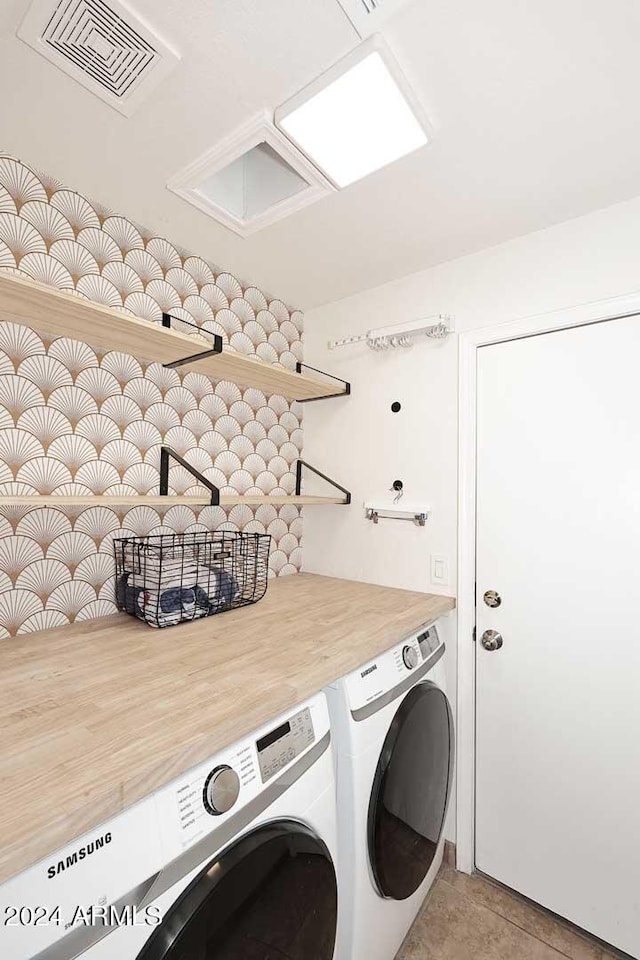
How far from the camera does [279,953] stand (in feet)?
2.87

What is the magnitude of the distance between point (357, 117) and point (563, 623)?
5.44 ft

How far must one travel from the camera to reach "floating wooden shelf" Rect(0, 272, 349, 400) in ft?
3.83

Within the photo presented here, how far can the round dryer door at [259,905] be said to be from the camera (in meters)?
0.72

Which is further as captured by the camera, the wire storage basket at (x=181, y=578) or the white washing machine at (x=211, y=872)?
the wire storage basket at (x=181, y=578)

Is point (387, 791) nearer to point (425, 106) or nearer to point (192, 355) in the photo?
point (192, 355)

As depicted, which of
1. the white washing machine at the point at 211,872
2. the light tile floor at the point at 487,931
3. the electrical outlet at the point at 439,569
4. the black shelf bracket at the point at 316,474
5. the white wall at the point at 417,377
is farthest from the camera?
the black shelf bracket at the point at 316,474

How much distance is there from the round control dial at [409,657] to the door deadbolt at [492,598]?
41 centimetres

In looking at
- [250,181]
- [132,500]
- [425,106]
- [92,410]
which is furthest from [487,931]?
[250,181]

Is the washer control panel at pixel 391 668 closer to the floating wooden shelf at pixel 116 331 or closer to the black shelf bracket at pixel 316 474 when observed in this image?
the black shelf bracket at pixel 316 474

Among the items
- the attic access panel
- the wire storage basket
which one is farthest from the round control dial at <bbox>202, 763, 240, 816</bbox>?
the attic access panel

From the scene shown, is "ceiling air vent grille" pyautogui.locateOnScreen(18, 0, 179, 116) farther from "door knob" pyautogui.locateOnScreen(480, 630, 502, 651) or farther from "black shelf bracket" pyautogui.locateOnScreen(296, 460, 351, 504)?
"door knob" pyautogui.locateOnScreen(480, 630, 502, 651)

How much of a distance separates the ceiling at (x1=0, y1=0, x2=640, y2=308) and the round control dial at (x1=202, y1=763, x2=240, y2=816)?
150 centimetres

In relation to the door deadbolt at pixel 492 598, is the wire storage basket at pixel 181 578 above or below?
above

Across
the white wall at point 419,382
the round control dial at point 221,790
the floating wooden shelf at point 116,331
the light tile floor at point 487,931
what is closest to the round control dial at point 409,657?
the white wall at point 419,382
